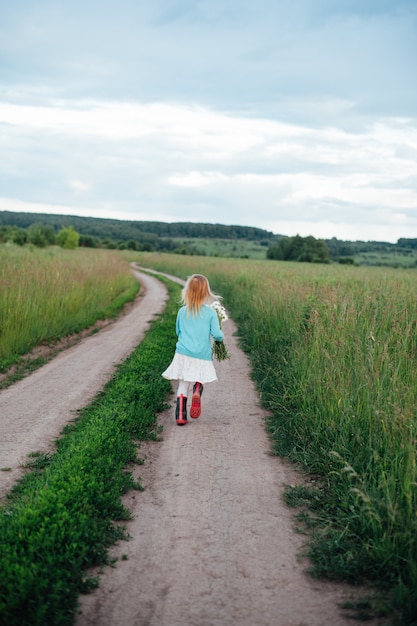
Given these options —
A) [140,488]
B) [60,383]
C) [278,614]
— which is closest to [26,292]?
[60,383]

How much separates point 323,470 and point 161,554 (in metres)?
2.15

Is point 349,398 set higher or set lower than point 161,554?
higher

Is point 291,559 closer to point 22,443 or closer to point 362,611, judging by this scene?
point 362,611

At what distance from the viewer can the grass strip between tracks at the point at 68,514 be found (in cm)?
349

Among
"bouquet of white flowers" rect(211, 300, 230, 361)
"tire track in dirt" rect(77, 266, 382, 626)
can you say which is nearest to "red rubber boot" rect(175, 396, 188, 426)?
"tire track in dirt" rect(77, 266, 382, 626)

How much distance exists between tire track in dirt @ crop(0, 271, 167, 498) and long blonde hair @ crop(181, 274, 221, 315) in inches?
84.3

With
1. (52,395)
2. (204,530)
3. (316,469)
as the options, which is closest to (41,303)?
(52,395)

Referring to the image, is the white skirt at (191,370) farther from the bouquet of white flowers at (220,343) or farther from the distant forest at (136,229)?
the distant forest at (136,229)

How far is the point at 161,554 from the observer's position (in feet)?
13.9

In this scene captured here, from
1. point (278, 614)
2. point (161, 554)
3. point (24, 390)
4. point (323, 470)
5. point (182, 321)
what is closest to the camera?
point (278, 614)

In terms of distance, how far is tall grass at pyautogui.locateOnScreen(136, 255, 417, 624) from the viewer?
4.03 metres

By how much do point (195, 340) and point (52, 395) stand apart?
8.43 feet

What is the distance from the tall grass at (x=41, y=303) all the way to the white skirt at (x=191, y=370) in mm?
4541

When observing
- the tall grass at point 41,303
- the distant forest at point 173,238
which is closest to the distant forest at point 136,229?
the distant forest at point 173,238
